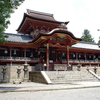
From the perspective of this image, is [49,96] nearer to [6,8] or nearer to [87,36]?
[6,8]

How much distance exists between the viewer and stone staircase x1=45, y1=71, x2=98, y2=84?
577 inches

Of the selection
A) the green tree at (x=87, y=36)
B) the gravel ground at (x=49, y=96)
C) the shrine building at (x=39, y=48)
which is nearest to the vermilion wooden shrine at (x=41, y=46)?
the shrine building at (x=39, y=48)

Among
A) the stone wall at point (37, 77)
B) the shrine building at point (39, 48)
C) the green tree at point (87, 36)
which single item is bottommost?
the stone wall at point (37, 77)

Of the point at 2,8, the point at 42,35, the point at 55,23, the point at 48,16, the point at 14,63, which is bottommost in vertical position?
the point at 14,63

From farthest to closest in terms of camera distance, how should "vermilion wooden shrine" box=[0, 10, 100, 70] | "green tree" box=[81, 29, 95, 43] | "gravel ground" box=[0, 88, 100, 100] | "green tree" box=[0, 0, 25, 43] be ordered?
"green tree" box=[81, 29, 95, 43]
"vermilion wooden shrine" box=[0, 10, 100, 70]
"green tree" box=[0, 0, 25, 43]
"gravel ground" box=[0, 88, 100, 100]

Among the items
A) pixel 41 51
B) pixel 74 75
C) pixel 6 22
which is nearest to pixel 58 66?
pixel 74 75

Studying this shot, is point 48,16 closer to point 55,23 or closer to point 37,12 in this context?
point 37,12

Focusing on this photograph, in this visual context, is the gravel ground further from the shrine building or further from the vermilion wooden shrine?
the vermilion wooden shrine

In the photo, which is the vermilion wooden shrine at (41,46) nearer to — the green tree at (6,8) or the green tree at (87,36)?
the green tree at (6,8)

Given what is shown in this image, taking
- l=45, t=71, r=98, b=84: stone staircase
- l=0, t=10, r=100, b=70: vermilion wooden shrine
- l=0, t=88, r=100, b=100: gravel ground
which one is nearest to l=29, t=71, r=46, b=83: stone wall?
l=45, t=71, r=98, b=84: stone staircase

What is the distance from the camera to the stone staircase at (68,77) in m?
14.7

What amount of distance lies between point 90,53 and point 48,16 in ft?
43.9

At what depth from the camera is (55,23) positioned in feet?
84.9

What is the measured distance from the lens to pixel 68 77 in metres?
15.6
